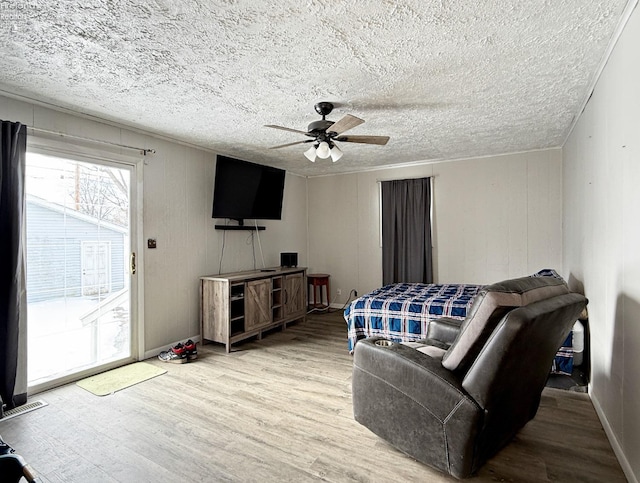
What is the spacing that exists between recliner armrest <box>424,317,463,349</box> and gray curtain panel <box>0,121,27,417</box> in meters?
3.24

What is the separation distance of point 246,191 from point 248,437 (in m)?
3.28

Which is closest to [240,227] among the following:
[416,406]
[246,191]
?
[246,191]

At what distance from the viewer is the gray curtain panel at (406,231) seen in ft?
17.6

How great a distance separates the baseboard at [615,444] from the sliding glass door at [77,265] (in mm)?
4102

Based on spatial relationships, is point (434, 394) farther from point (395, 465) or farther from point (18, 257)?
point (18, 257)

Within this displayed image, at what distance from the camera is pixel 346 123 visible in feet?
8.86

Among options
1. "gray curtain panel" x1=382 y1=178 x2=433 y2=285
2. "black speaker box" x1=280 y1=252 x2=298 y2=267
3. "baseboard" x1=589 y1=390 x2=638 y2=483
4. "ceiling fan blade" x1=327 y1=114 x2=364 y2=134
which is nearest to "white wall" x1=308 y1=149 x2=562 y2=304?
"gray curtain panel" x1=382 y1=178 x2=433 y2=285

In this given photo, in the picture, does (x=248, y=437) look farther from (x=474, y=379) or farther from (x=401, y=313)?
(x=401, y=313)

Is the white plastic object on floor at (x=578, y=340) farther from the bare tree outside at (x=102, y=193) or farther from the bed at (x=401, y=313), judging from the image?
the bare tree outside at (x=102, y=193)

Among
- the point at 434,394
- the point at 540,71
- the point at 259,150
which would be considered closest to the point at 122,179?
the point at 259,150

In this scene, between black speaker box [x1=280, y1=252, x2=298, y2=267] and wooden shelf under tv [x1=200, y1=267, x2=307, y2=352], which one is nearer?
wooden shelf under tv [x1=200, y1=267, x2=307, y2=352]

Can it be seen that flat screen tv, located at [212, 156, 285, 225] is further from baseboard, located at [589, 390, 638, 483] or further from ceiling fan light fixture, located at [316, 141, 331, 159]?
baseboard, located at [589, 390, 638, 483]

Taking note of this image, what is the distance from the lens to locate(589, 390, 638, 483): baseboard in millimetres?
1784

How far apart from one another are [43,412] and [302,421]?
6.58 ft
